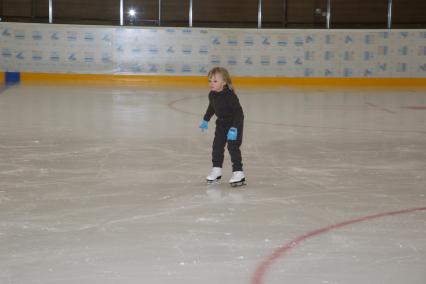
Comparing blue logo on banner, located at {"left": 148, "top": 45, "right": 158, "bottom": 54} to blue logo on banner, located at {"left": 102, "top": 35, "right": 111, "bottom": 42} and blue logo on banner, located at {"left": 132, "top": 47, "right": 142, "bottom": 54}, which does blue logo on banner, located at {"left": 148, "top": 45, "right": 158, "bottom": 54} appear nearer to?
blue logo on banner, located at {"left": 132, "top": 47, "right": 142, "bottom": 54}

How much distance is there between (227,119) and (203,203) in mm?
770

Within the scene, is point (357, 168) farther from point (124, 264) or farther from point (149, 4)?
point (149, 4)

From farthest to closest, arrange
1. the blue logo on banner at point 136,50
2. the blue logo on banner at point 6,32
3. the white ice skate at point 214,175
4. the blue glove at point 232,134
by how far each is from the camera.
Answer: the blue logo on banner at point 136,50
the blue logo on banner at point 6,32
the white ice skate at point 214,175
the blue glove at point 232,134

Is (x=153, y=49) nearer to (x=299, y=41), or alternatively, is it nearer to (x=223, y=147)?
(x=299, y=41)

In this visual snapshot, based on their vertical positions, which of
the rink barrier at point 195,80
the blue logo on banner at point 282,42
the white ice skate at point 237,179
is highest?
the blue logo on banner at point 282,42

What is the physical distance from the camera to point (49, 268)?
3500 mm

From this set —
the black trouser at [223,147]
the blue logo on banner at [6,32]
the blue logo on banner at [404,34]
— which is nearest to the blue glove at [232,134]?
the black trouser at [223,147]

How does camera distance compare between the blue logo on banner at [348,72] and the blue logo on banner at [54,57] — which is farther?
the blue logo on banner at [348,72]

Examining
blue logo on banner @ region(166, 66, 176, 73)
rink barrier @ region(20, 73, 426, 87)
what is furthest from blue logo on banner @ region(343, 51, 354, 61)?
blue logo on banner @ region(166, 66, 176, 73)

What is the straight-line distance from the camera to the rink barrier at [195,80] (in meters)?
16.6

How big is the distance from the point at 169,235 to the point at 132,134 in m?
4.23

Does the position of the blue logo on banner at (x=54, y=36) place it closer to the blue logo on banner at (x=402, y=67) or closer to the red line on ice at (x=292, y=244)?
the blue logo on banner at (x=402, y=67)

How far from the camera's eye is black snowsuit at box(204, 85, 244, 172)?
17.7 ft

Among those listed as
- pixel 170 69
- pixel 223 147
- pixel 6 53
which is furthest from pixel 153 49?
pixel 223 147
